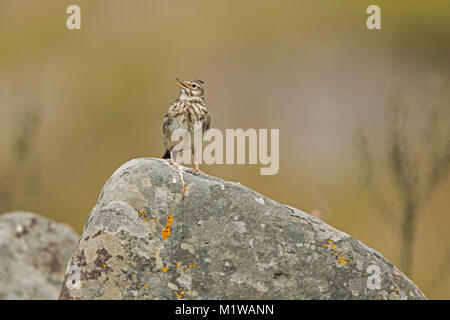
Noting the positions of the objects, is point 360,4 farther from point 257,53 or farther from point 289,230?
point 289,230

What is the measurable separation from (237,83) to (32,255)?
88.7 feet

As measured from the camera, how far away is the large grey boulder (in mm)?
6410

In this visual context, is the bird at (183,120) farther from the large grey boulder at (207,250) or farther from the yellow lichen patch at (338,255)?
the yellow lichen patch at (338,255)

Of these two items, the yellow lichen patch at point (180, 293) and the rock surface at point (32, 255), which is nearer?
the yellow lichen patch at point (180, 293)

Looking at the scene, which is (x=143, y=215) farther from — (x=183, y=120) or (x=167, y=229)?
(x=183, y=120)

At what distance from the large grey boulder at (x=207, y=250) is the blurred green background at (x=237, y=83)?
18046mm

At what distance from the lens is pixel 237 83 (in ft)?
121

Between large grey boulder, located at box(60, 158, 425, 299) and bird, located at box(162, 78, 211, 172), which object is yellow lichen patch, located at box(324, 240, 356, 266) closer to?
large grey boulder, located at box(60, 158, 425, 299)

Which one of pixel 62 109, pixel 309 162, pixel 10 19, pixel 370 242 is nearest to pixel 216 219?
pixel 370 242

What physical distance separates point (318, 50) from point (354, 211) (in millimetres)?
12570

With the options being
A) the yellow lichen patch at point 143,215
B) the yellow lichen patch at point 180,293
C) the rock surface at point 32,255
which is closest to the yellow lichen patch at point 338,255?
the yellow lichen patch at point 180,293

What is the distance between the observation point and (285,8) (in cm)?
4269

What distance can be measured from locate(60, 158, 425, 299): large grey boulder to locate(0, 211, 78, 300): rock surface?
3.95 m

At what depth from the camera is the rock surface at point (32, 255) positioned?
33.3 ft
